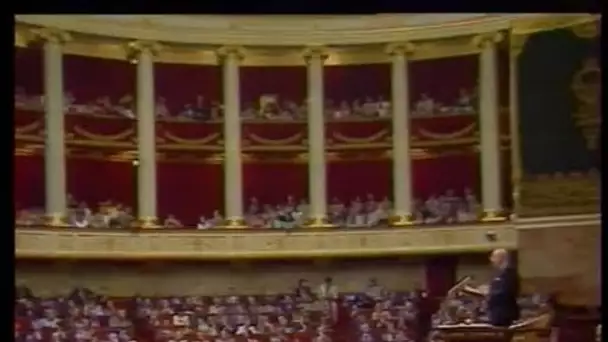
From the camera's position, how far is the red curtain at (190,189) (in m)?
7.96

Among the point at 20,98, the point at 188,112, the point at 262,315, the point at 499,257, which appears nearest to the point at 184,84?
the point at 188,112

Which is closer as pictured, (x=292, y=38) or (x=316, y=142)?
(x=292, y=38)

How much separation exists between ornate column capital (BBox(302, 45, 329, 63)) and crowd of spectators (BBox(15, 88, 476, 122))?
9.5 inches

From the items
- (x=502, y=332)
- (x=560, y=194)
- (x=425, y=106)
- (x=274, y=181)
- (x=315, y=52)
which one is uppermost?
(x=315, y=52)

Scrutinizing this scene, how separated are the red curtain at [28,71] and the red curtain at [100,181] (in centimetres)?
42

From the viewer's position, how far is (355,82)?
7926mm

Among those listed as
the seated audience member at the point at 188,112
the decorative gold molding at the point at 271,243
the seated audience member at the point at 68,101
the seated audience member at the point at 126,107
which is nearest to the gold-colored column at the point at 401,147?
the decorative gold molding at the point at 271,243

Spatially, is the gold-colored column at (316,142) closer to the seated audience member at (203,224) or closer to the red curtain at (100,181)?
the seated audience member at (203,224)

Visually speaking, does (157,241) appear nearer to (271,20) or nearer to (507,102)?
(271,20)

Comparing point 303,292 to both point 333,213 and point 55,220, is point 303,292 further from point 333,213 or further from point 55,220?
point 55,220

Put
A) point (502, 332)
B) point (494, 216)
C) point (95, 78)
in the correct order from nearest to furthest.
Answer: point (502, 332), point (95, 78), point (494, 216)

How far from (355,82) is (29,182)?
5.75 ft

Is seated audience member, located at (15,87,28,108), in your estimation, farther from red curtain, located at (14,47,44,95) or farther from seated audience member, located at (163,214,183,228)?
seated audience member, located at (163,214,183,228)

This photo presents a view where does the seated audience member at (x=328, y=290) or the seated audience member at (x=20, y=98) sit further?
the seated audience member at (x=328, y=290)
